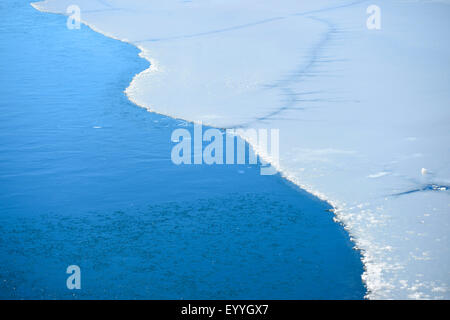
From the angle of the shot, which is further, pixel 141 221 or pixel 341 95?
pixel 341 95

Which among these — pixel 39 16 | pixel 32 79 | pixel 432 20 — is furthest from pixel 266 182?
pixel 39 16

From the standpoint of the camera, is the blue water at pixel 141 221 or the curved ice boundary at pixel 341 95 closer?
the blue water at pixel 141 221

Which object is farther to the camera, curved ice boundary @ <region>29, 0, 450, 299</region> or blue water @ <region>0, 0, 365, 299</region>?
curved ice boundary @ <region>29, 0, 450, 299</region>

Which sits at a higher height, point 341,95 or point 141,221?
point 341,95
